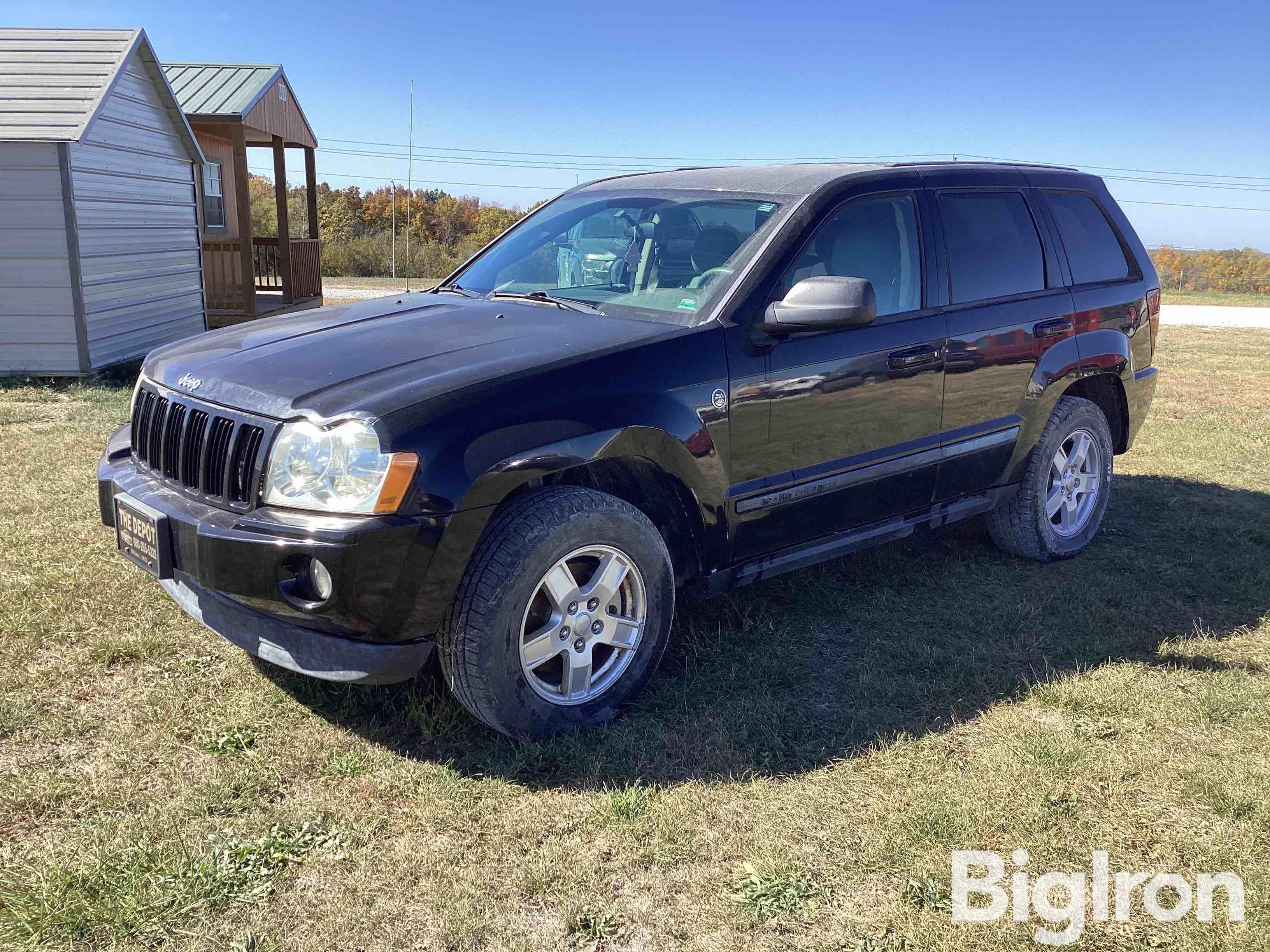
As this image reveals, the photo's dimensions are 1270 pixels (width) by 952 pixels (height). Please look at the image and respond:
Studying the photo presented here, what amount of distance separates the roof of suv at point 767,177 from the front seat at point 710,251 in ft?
0.93

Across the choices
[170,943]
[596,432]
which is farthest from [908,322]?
[170,943]

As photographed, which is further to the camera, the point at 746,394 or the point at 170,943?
the point at 746,394

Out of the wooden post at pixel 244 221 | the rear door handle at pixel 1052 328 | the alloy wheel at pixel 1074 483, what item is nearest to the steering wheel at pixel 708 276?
the rear door handle at pixel 1052 328

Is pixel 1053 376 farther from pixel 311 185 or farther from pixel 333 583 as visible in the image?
pixel 311 185

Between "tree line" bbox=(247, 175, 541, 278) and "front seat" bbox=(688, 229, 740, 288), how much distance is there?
2015cm

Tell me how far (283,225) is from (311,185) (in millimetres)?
2148

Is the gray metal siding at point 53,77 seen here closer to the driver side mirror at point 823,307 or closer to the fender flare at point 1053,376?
the driver side mirror at point 823,307

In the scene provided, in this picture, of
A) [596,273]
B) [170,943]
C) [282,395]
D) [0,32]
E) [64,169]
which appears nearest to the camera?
[170,943]

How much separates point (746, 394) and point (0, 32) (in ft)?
40.2

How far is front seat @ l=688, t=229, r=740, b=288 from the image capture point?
3.83m

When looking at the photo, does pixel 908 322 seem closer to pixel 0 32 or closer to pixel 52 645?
pixel 52 645

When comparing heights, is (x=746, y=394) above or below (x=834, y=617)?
above

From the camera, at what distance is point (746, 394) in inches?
142

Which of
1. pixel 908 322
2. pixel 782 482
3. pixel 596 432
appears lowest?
pixel 782 482
